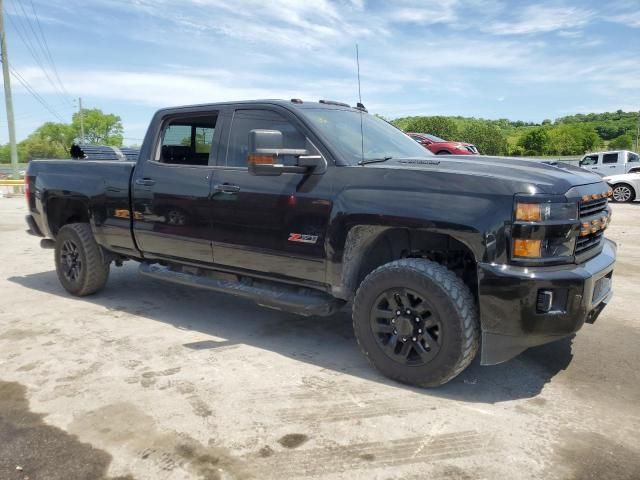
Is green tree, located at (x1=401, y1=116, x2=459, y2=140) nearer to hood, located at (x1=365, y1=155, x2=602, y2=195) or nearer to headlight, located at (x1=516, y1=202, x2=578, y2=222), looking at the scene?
hood, located at (x1=365, y1=155, x2=602, y2=195)

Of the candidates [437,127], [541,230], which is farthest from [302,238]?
[437,127]

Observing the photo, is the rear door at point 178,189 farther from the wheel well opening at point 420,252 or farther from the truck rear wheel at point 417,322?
the truck rear wheel at point 417,322

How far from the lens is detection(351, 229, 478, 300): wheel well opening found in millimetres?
3574

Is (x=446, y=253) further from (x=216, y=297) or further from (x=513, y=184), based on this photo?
(x=216, y=297)

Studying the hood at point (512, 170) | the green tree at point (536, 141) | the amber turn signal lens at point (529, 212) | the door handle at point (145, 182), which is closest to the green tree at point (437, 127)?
the green tree at point (536, 141)

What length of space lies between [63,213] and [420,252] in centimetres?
413

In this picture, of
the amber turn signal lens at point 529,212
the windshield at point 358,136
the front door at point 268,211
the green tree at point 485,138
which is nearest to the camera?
the amber turn signal lens at point 529,212

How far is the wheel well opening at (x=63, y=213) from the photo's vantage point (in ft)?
18.7

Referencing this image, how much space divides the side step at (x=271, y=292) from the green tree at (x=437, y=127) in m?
63.6

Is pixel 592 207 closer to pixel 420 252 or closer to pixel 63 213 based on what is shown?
pixel 420 252

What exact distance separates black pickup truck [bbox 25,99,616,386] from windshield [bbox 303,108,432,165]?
0.02m

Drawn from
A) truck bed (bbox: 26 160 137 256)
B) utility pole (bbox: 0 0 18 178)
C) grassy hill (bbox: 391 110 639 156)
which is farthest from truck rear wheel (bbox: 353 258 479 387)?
grassy hill (bbox: 391 110 639 156)

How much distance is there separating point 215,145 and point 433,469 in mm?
3024

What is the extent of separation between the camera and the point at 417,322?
341 cm
